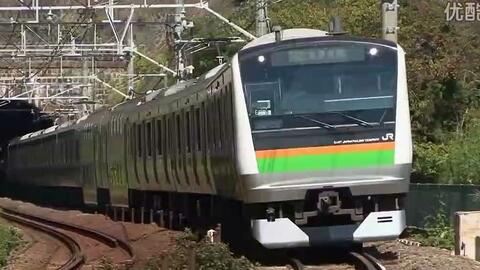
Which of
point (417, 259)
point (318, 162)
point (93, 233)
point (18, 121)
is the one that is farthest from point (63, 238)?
point (18, 121)

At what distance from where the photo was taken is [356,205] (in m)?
12.8

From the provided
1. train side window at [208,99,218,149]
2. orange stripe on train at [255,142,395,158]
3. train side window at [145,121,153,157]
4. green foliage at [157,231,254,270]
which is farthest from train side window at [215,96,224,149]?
train side window at [145,121,153,157]

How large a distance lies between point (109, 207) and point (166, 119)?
36.0 feet

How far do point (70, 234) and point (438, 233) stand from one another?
1016 cm

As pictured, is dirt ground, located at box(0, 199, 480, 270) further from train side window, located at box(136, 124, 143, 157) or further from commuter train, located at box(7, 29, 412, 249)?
train side window, located at box(136, 124, 143, 157)

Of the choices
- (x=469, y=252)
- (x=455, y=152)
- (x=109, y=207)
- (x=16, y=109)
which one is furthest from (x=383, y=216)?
(x=16, y=109)

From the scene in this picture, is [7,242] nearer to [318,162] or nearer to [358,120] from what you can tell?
[318,162]

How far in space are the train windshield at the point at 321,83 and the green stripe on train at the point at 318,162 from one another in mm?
Result: 394

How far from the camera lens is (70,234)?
25.2 m

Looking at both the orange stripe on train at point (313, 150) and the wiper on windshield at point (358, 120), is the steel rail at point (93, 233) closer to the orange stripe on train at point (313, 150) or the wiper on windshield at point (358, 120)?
the orange stripe on train at point (313, 150)

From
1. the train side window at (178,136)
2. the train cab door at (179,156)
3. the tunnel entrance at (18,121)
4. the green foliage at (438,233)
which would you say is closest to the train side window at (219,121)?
the train cab door at (179,156)

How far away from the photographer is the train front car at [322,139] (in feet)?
41.2

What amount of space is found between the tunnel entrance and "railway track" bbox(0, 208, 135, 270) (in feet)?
85.8

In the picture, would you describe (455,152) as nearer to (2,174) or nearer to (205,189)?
(205,189)
